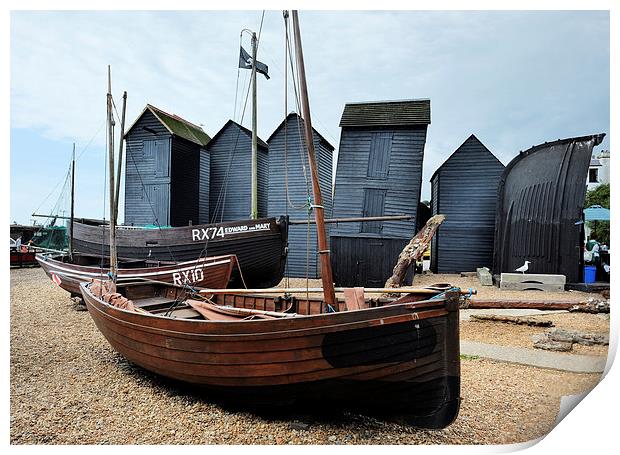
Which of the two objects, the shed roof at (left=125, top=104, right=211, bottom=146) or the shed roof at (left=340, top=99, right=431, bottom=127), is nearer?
the shed roof at (left=340, top=99, right=431, bottom=127)

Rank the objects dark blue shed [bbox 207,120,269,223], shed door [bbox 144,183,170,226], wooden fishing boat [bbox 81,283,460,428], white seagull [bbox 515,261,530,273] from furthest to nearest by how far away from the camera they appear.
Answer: dark blue shed [bbox 207,120,269,223] → shed door [bbox 144,183,170,226] → white seagull [bbox 515,261,530,273] → wooden fishing boat [bbox 81,283,460,428]

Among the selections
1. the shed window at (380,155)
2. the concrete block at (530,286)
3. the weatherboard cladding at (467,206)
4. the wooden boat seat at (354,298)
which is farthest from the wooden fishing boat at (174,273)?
the weatherboard cladding at (467,206)

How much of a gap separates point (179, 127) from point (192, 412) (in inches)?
564

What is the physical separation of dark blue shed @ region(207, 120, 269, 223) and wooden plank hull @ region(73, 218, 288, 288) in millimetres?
5766

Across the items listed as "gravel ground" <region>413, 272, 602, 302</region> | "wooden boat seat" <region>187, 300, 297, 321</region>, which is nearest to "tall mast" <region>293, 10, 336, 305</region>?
"wooden boat seat" <region>187, 300, 297, 321</region>

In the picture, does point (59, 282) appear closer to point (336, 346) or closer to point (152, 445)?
point (152, 445)

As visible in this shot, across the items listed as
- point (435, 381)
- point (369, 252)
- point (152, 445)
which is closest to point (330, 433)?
point (435, 381)

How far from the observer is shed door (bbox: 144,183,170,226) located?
14797 mm

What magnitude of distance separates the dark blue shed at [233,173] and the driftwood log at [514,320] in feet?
33.4

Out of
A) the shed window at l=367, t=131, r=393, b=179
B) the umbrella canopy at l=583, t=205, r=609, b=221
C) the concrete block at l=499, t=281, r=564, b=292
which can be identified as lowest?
the concrete block at l=499, t=281, r=564, b=292

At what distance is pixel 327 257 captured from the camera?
3.72 m

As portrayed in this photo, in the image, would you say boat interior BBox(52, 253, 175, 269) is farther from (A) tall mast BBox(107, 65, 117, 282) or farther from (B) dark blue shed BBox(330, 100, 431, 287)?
(B) dark blue shed BBox(330, 100, 431, 287)
